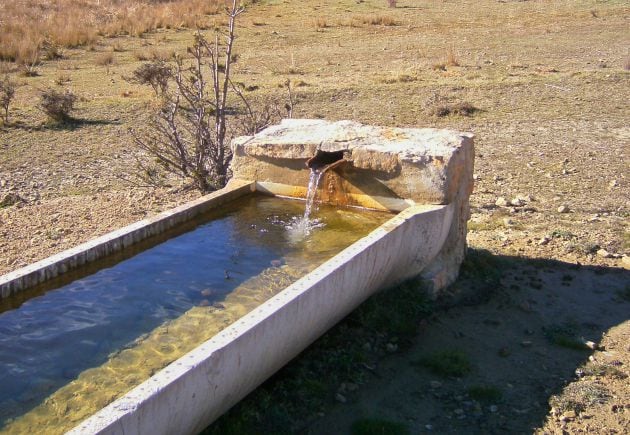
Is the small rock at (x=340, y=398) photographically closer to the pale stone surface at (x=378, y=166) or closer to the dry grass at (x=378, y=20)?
the pale stone surface at (x=378, y=166)

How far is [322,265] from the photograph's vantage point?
4301 mm

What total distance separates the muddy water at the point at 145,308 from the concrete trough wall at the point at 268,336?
0.42 metres

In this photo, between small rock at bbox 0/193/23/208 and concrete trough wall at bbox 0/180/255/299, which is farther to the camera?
small rock at bbox 0/193/23/208

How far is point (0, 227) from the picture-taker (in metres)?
6.75

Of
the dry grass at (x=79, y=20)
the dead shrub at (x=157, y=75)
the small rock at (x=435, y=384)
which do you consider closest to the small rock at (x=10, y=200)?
the dead shrub at (x=157, y=75)

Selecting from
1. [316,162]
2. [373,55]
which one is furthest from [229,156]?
[373,55]

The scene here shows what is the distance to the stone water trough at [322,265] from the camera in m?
3.21

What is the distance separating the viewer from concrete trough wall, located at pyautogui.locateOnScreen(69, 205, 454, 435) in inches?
118

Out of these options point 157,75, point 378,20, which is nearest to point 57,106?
point 157,75

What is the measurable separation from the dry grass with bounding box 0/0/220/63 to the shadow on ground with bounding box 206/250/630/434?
1418cm

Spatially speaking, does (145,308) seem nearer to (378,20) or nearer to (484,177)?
(484,177)

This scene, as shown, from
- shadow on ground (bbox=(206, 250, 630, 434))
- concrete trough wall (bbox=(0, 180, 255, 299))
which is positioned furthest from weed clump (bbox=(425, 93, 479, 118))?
concrete trough wall (bbox=(0, 180, 255, 299))

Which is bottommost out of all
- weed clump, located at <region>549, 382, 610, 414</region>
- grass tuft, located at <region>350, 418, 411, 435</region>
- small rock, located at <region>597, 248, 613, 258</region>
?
grass tuft, located at <region>350, 418, 411, 435</region>

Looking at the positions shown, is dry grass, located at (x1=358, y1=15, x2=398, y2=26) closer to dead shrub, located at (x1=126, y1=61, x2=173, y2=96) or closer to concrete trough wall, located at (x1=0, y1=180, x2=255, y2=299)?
dead shrub, located at (x1=126, y1=61, x2=173, y2=96)
